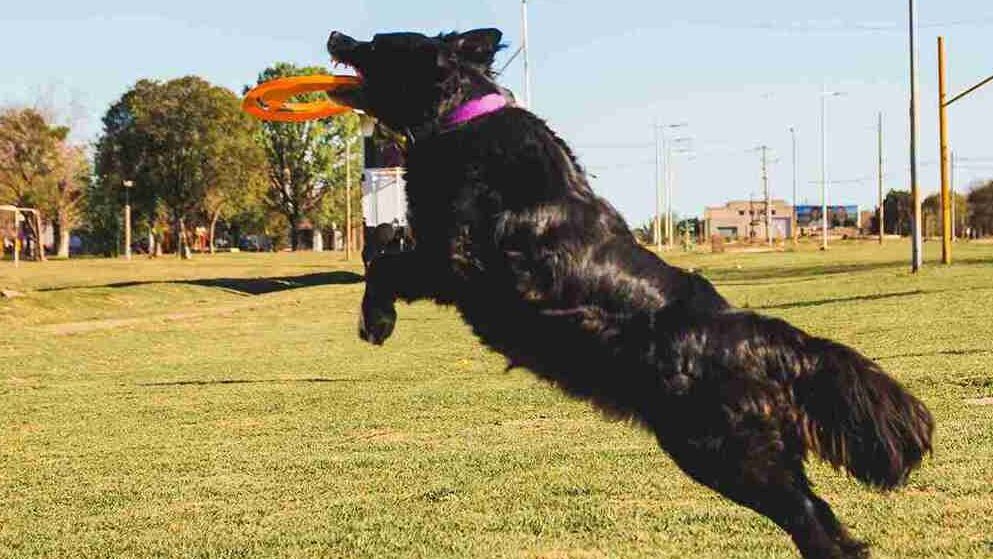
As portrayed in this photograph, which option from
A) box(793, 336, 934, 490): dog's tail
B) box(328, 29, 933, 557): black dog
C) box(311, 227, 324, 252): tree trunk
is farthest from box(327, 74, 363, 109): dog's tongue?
box(311, 227, 324, 252): tree trunk

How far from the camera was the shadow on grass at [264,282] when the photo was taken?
46.1 meters

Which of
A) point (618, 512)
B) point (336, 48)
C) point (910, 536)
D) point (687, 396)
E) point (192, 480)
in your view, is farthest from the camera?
point (192, 480)

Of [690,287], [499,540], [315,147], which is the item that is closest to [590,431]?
[499,540]

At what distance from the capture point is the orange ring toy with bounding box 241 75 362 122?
5027 mm

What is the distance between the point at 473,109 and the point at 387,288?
0.83 meters

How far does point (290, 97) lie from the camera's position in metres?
5.70

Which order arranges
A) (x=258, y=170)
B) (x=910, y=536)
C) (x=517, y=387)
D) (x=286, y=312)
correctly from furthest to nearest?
(x=258, y=170) < (x=286, y=312) < (x=517, y=387) < (x=910, y=536)

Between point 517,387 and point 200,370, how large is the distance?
20.7 feet

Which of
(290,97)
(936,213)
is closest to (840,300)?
(290,97)

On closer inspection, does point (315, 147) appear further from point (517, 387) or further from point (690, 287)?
point (690, 287)

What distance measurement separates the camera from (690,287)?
4641 mm

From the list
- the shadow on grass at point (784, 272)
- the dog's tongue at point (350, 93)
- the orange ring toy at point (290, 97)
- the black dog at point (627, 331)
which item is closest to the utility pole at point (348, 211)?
the shadow on grass at point (784, 272)

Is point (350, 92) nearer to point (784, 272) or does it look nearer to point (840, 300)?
point (840, 300)

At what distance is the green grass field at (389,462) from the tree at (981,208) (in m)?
151
